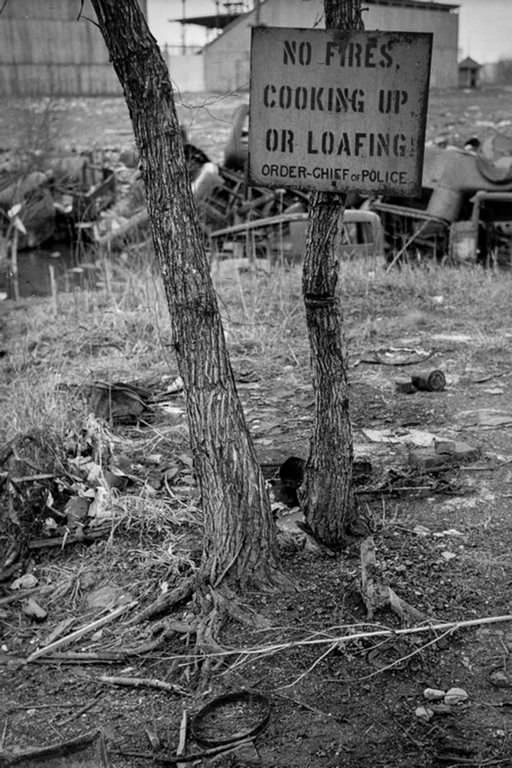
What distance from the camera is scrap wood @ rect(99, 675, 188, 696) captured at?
8.96 ft

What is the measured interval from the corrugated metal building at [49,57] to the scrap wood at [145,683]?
13805 mm

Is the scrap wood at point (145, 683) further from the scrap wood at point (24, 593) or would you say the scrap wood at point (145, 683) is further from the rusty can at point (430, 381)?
the rusty can at point (430, 381)

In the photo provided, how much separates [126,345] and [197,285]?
13.2 feet

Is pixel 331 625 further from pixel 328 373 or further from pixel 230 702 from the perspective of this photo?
pixel 328 373

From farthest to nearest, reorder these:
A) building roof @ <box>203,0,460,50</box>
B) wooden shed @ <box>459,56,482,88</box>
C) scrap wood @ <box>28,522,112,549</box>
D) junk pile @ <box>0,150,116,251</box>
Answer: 1. wooden shed @ <box>459,56,482,88</box>
2. junk pile @ <box>0,150,116,251</box>
3. building roof @ <box>203,0,460,50</box>
4. scrap wood @ <box>28,522,112,549</box>

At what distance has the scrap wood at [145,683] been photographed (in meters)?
2.73

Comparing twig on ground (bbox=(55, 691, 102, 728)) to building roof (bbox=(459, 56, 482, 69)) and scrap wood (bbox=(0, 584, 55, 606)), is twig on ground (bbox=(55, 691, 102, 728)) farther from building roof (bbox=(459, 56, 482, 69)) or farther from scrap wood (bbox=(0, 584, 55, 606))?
building roof (bbox=(459, 56, 482, 69))

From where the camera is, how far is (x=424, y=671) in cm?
273

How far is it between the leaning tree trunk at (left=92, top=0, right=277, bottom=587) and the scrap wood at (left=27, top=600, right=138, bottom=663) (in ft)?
1.14

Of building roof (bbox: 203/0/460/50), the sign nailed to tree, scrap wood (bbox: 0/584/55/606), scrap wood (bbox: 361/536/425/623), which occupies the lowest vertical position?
scrap wood (bbox: 0/584/55/606)

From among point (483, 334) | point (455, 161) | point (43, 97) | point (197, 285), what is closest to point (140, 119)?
point (197, 285)

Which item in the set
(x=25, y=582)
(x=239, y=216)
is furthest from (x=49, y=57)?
(x=25, y=582)

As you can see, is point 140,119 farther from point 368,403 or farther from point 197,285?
point 368,403

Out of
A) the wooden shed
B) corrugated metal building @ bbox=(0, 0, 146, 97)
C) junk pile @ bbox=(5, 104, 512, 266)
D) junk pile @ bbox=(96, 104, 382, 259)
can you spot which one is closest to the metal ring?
junk pile @ bbox=(5, 104, 512, 266)
